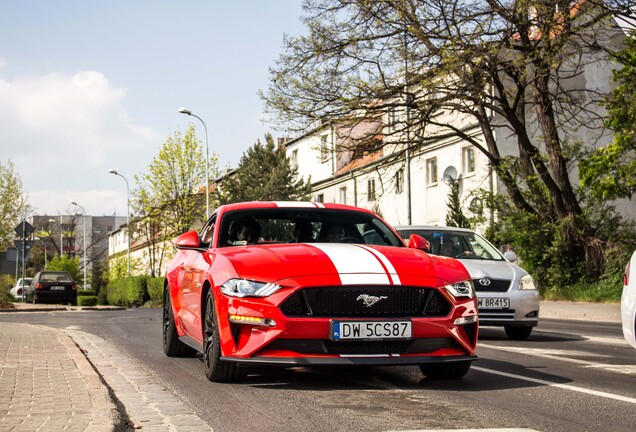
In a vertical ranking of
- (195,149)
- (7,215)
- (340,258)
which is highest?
(195,149)

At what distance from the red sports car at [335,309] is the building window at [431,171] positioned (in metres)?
39.6

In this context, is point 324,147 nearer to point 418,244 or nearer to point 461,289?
point 418,244

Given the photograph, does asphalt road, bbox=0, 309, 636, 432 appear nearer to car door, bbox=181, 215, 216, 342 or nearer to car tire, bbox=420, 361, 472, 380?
car tire, bbox=420, 361, 472, 380

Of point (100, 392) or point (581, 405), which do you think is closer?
point (581, 405)

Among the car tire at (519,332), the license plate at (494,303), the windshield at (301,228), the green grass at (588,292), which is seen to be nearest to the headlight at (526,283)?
the license plate at (494,303)

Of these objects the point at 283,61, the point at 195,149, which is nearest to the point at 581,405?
the point at 283,61

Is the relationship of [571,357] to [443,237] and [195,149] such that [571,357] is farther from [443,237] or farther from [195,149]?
[195,149]

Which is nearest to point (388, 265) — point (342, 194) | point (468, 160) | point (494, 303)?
point (494, 303)

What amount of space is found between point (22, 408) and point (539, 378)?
14.6ft

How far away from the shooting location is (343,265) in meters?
7.90

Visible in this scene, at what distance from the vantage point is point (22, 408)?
22.3 feet

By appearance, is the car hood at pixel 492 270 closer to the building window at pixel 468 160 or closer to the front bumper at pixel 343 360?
the front bumper at pixel 343 360

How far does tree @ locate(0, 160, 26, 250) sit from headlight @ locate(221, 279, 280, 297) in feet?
136

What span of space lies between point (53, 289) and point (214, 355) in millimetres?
40159
